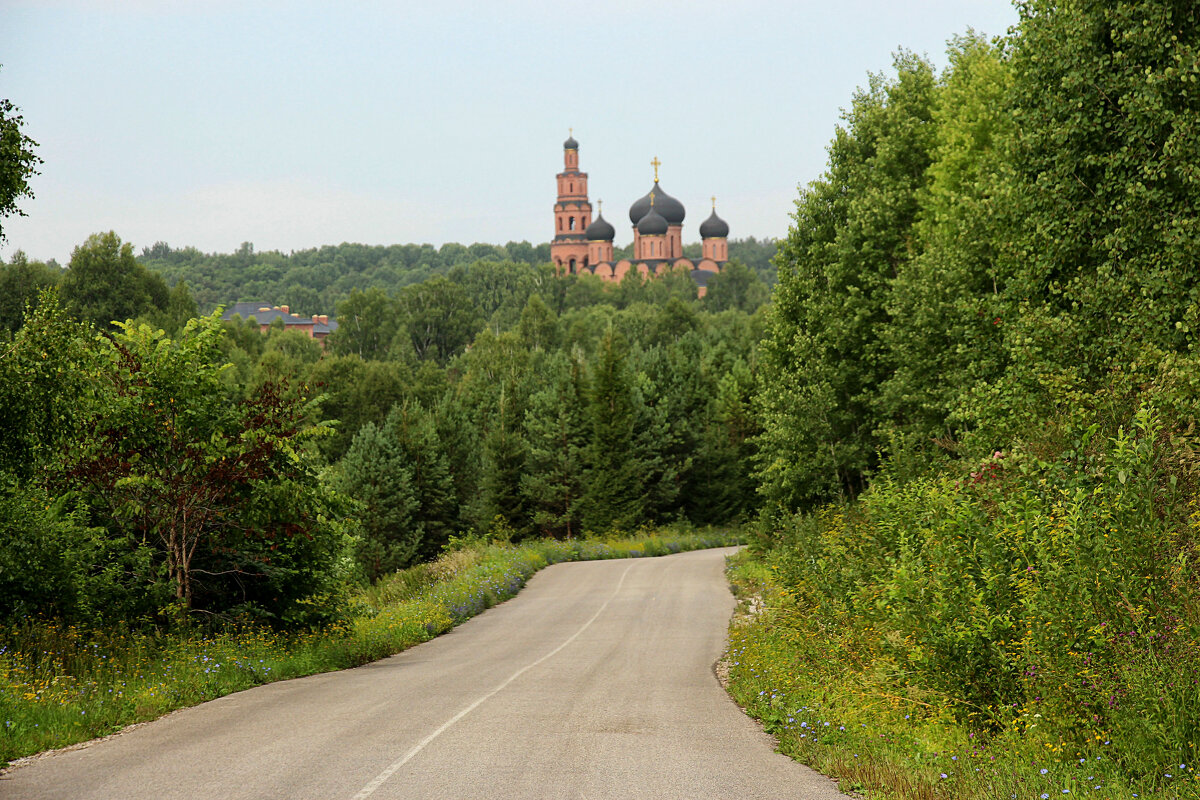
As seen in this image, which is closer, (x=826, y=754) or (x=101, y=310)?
(x=826, y=754)

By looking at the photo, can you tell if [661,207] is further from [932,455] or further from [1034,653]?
[1034,653]

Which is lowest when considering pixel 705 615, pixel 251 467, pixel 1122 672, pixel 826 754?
pixel 705 615

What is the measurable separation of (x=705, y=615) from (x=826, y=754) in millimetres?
14541

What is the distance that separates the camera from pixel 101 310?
77.2 m

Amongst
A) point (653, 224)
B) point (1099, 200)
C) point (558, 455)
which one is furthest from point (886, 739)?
point (653, 224)

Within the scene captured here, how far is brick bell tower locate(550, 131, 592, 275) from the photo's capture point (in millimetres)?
186500

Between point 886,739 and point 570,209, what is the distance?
611 feet

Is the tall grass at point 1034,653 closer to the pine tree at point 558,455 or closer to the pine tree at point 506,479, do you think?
the pine tree at point 558,455

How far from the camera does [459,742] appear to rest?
30.0 feet

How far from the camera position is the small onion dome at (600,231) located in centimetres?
18212

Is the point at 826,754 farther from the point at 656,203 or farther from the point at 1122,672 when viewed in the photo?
the point at 656,203

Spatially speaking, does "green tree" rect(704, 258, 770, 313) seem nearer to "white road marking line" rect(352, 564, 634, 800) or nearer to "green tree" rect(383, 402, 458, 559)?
"green tree" rect(383, 402, 458, 559)

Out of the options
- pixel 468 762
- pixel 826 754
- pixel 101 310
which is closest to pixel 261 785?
pixel 468 762

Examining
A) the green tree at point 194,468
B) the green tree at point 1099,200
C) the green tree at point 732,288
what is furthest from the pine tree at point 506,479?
the green tree at point 732,288
